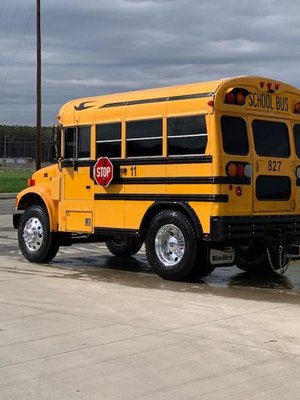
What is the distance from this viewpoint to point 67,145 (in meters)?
11.3

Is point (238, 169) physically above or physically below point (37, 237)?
above

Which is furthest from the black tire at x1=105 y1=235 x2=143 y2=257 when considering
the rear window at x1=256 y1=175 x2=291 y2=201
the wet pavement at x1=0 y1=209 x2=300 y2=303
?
the rear window at x1=256 y1=175 x2=291 y2=201

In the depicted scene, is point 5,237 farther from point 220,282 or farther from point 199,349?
point 199,349

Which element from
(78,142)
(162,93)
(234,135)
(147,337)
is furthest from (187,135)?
(147,337)

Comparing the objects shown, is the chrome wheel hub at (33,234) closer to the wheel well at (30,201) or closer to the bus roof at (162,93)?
the wheel well at (30,201)

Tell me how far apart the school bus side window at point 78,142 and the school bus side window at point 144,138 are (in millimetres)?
1003

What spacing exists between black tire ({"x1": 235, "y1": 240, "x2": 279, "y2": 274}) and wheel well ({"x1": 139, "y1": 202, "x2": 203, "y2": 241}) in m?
1.49

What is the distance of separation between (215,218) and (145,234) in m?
1.52

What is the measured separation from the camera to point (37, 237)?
11703mm

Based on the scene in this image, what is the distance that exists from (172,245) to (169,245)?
59 millimetres

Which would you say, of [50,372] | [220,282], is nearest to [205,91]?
[220,282]

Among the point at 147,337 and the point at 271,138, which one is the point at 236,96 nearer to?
the point at 271,138

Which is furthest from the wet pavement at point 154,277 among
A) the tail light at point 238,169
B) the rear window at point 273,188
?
the tail light at point 238,169

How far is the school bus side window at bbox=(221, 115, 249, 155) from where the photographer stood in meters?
9.16
